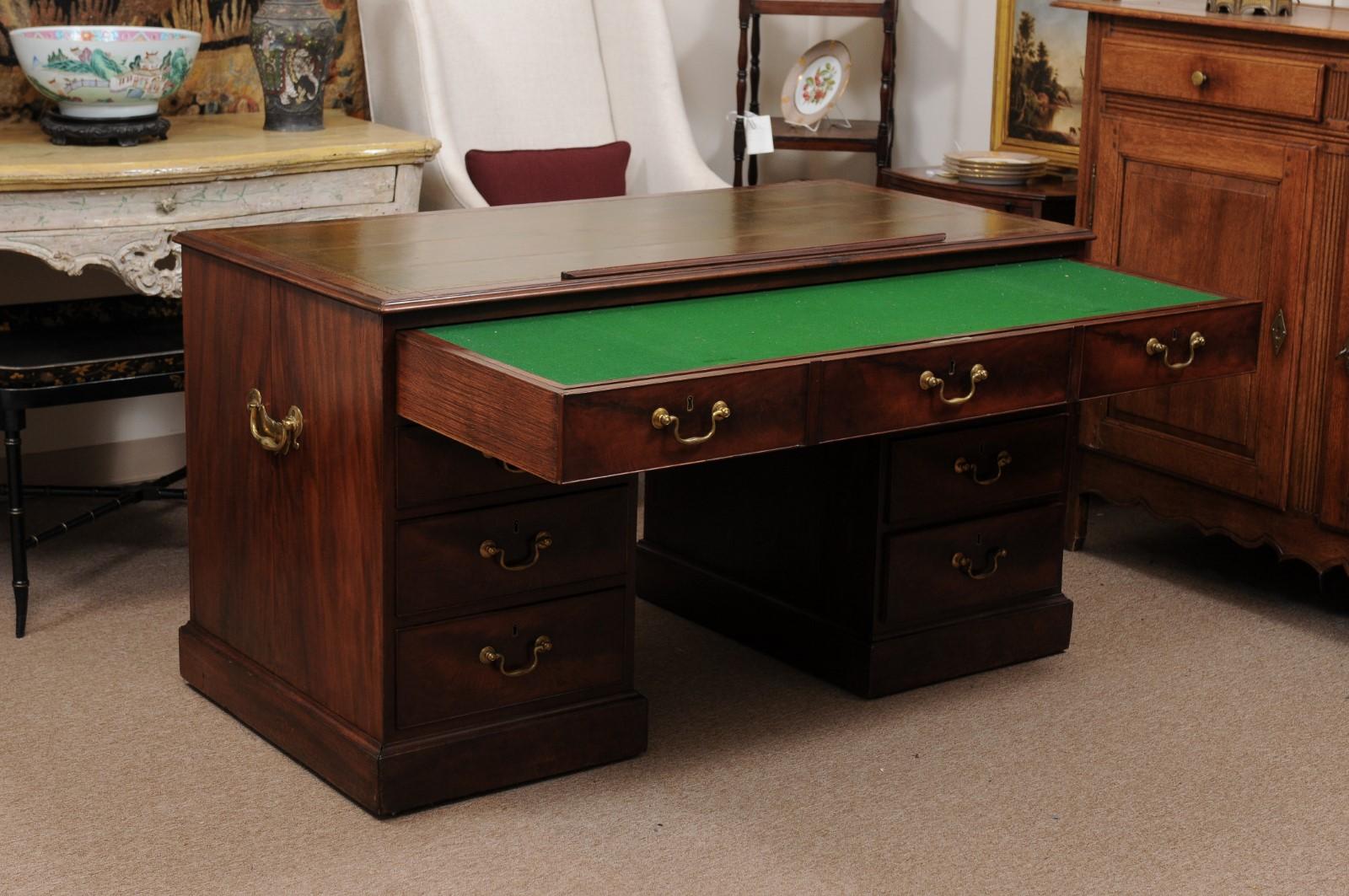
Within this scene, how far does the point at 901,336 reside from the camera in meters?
2.39

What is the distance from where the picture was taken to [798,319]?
2496 mm

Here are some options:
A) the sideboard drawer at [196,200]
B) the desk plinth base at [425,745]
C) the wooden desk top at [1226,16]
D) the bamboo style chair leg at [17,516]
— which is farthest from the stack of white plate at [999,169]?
the bamboo style chair leg at [17,516]

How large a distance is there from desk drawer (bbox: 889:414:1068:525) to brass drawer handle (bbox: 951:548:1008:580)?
0.26 ft

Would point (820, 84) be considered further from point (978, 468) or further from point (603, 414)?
point (603, 414)

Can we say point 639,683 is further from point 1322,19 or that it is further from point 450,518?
point 1322,19

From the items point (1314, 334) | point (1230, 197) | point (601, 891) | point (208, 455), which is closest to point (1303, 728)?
point (1314, 334)

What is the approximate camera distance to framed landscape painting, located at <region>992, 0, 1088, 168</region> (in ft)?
14.5

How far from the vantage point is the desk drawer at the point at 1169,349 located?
2541 mm

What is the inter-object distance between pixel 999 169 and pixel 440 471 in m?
2.17

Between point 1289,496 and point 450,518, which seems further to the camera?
point 1289,496

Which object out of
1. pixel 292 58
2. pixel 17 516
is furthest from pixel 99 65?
pixel 17 516

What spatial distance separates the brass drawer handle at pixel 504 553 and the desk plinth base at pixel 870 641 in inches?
27.1

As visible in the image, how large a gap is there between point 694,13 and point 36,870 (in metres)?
3.28

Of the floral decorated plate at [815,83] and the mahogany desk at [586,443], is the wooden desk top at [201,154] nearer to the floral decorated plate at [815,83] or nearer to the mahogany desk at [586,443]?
the mahogany desk at [586,443]
